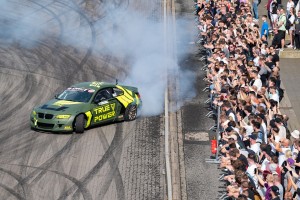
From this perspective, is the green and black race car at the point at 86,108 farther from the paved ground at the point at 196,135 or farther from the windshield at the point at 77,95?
the paved ground at the point at 196,135

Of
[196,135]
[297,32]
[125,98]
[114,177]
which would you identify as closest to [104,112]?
[125,98]

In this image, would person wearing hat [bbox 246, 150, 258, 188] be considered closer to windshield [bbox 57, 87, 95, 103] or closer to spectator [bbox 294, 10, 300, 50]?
windshield [bbox 57, 87, 95, 103]

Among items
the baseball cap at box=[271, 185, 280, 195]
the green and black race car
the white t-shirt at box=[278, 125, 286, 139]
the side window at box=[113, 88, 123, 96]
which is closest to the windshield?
the green and black race car

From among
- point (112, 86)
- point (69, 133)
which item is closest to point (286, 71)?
point (112, 86)

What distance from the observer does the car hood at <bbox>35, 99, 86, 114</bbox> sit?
24.9 metres

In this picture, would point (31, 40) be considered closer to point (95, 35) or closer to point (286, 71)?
point (95, 35)

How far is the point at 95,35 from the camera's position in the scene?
119 feet

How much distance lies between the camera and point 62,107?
990 inches

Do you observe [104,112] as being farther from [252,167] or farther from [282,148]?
[252,167]

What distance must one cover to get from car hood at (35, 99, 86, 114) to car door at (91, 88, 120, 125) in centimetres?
51

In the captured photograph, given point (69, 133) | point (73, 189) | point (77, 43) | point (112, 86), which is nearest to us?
point (73, 189)

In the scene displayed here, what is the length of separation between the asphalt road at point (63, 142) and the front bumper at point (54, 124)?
0.32 m

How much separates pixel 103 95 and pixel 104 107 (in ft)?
1.78

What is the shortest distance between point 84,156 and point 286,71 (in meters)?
10.9
